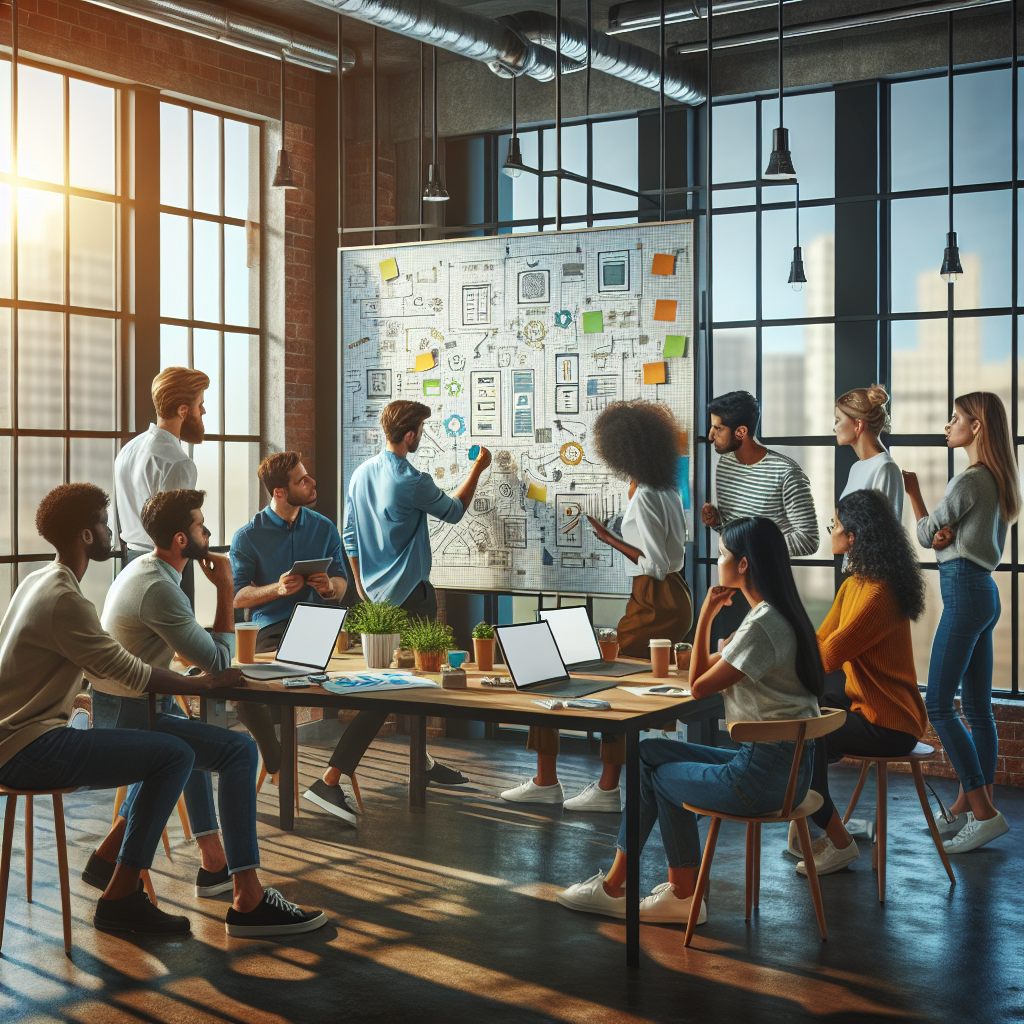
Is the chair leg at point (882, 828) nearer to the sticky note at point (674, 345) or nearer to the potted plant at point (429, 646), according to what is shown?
the potted plant at point (429, 646)

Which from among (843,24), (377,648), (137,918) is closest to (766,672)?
(377,648)

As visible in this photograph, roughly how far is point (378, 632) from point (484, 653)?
437 millimetres

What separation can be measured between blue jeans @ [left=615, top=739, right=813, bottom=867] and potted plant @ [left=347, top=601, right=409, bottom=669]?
1.13 metres

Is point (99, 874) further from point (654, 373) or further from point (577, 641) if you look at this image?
point (654, 373)

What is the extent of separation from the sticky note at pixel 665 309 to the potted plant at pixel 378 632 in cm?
199

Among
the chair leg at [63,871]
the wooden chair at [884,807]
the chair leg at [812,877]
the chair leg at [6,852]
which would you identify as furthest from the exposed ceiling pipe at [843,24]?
the chair leg at [6,852]

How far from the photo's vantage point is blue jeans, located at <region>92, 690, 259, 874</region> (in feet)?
14.3

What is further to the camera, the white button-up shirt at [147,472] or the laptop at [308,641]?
the white button-up shirt at [147,472]

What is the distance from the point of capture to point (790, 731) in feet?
13.0

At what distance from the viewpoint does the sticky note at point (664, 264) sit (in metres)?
5.96

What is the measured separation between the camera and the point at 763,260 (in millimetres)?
7035

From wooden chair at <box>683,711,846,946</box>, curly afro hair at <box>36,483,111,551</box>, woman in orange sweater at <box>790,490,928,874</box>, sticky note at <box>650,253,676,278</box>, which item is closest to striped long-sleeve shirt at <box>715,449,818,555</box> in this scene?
woman in orange sweater at <box>790,490,928,874</box>

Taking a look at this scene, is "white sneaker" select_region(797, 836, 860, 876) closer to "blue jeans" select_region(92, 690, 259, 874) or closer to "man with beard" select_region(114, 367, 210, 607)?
"blue jeans" select_region(92, 690, 259, 874)

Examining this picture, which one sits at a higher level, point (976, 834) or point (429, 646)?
point (429, 646)
